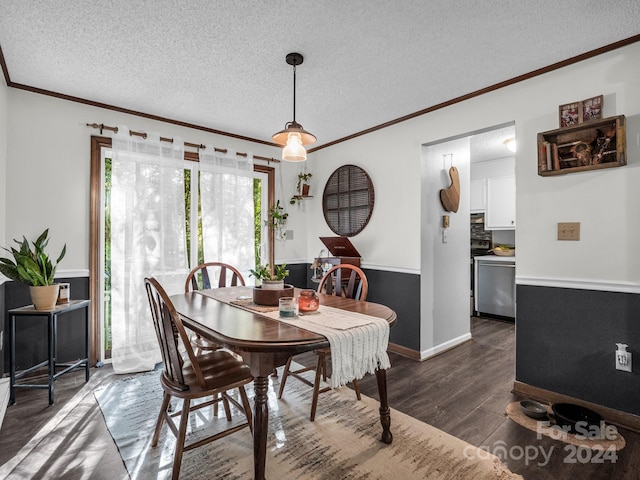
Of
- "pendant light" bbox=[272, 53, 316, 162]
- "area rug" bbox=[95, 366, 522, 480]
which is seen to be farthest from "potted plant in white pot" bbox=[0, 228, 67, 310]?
"pendant light" bbox=[272, 53, 316, 162]

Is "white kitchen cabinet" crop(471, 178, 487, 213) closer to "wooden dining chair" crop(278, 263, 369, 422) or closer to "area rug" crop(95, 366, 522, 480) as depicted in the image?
"wooden dining chair" crop(278, 263, 369, 422)

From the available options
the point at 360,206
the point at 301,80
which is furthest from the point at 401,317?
the point at 301,80

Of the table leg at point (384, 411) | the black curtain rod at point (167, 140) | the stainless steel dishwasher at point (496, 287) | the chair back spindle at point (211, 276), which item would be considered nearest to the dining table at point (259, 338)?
the table leg at point (384, 411)

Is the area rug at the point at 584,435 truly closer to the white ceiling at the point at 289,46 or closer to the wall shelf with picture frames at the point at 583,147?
the wall shelf with picture frames at the point at 583,147

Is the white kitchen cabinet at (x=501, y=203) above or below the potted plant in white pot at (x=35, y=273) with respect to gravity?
above

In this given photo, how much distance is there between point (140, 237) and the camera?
3.14 metres

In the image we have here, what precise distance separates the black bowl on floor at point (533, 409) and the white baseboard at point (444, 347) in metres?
1.04

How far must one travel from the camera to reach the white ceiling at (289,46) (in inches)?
72.1

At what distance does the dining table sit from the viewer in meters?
1.36

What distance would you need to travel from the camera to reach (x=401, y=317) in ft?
11.2

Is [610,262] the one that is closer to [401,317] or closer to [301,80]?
[401,317]

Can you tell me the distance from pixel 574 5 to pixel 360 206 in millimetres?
2423

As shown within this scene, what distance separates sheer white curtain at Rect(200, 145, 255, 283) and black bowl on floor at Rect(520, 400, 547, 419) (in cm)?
281

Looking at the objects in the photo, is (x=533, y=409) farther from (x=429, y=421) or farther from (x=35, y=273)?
(x=35, y=273)
